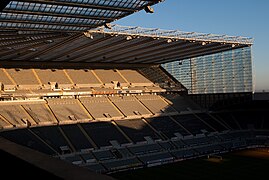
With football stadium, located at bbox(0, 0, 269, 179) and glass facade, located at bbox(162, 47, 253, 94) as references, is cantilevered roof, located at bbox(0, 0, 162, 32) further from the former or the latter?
glass facade, located at bbox(162, 47, 253, 94)

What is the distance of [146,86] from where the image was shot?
178ft

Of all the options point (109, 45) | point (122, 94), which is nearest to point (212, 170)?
point (109, 45)

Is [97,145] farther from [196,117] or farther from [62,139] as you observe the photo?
[196,117]

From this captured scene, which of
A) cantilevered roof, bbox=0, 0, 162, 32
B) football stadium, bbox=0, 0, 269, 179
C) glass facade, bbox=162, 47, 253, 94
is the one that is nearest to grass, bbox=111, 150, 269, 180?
football stadium, bbox=0, 0, 269, 179

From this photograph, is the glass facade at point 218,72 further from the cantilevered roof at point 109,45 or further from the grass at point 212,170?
the grass at point 212,170

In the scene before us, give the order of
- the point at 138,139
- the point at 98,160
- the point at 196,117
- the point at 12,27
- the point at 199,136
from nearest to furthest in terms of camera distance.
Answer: the point at 12,27 < the point at 98,160 < the point at 138,139 < the point at 199,136 < the point at 196,117

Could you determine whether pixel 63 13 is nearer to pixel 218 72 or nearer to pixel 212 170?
pixel 212 170

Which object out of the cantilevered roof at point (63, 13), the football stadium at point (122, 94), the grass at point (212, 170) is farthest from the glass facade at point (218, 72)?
the cantilevered roof at point (63, 13)

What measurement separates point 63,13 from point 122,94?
30635 millimetres

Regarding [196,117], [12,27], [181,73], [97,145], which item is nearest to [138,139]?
[97,145]

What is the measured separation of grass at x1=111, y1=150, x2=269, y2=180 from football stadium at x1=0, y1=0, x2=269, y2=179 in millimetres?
1724

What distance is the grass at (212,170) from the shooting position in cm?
3034

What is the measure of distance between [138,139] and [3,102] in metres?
17.6

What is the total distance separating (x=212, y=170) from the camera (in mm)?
32219
